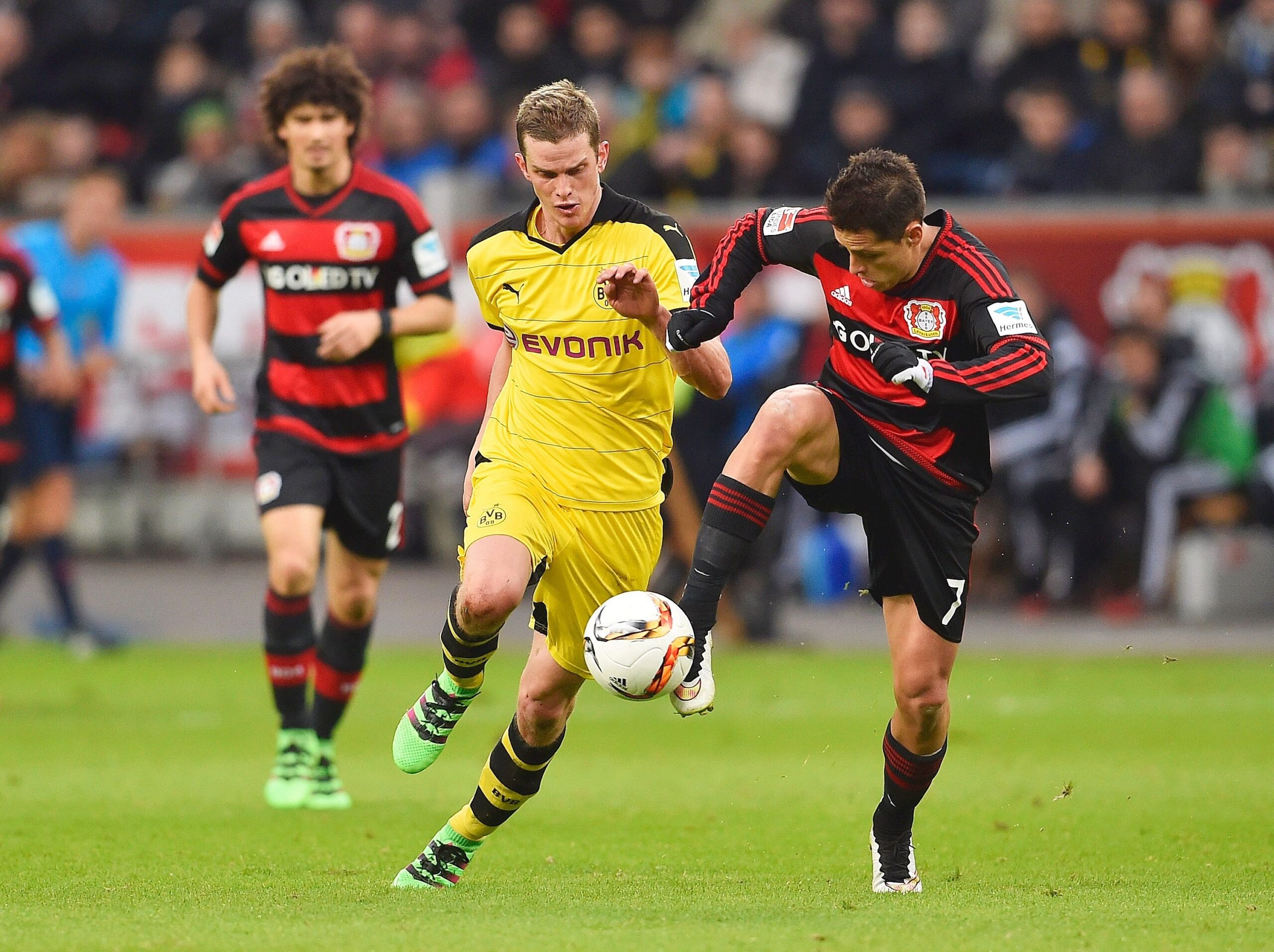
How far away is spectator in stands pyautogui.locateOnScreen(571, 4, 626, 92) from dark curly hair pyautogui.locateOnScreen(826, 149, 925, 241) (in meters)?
12.0

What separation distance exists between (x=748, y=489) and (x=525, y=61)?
12.7 meters

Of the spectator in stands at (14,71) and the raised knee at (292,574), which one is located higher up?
the spectator in stands at (14,71)

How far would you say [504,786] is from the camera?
6.14m

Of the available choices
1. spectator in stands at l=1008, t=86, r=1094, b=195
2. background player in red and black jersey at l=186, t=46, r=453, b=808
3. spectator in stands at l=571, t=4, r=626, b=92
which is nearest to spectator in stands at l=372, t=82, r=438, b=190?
spectator in stands at l=571, t=4, r=626, b=92

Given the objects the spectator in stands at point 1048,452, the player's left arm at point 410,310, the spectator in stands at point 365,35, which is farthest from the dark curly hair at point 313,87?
the spectator in stands at point 365,35

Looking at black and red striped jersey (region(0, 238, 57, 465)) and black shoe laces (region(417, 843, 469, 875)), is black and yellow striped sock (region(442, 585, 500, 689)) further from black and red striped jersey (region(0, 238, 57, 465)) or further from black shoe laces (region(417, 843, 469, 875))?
black and red striped jersey (region(0, 238, 57, 465))

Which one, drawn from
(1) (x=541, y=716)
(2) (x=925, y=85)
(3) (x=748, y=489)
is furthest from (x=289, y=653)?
(2) (x=925, y=85)

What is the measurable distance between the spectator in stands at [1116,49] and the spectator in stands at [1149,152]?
1.90 feet

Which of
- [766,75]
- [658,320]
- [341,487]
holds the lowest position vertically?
[341,487]

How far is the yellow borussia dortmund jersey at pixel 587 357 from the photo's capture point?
6.09m

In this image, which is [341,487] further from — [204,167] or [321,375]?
[204,167]

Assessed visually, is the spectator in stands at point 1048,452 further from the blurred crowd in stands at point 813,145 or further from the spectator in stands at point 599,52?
the spectator in stands at point 599,52

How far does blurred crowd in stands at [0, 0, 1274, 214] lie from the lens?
15.4 m

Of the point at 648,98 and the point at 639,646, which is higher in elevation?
the point at 648,98
